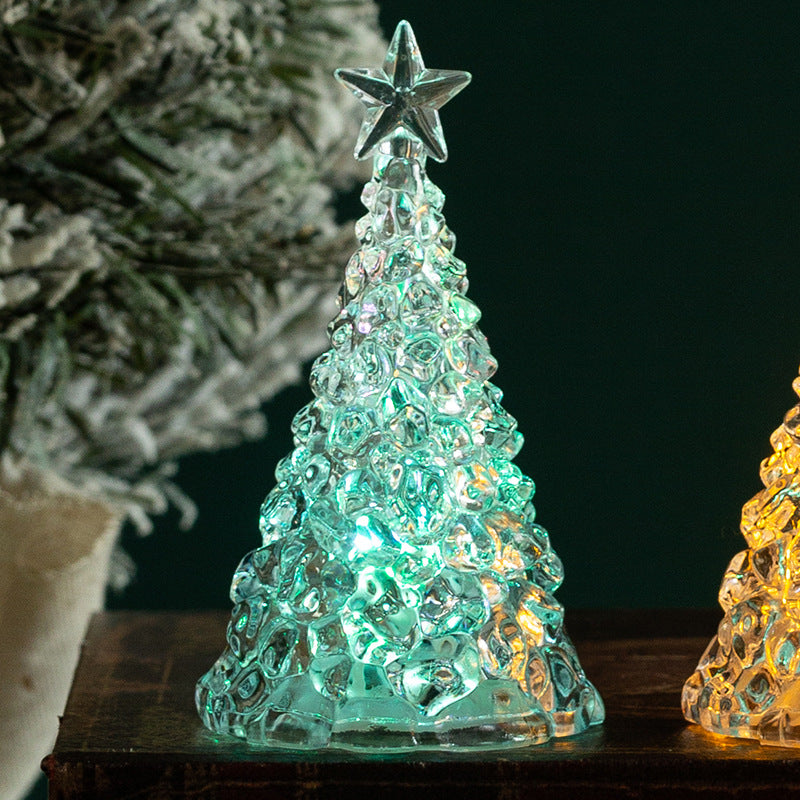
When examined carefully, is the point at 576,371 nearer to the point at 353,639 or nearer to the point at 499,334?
the point at 499,334

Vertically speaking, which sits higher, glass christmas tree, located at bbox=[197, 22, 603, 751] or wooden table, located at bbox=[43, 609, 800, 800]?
glass christmas tree, located at bbox=[197, 22, 603, 751]

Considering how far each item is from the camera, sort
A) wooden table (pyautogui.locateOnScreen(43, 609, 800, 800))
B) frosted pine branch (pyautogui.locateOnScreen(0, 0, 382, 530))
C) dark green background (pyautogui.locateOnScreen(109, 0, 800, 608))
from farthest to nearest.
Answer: dark green background (pyautogui.locateOnScreen(109, 0, 800, 608)), frosted pine branch (pyautogui.locateOnScreen(0, 0, 382, 530)), wooden table (pyautogui.locateOnScreen(43, 609, 800, 800))

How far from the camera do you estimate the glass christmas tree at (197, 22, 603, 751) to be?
0.58 metres

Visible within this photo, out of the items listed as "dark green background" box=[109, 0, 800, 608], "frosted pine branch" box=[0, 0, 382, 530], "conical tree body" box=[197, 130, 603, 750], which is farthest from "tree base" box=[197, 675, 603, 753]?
"dark green background" box=[109, 0, 800, 608]

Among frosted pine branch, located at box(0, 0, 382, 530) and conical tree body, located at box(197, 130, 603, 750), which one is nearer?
conical tree body, located at box(197, 130, 603, 750)

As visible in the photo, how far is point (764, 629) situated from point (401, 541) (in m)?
0.18

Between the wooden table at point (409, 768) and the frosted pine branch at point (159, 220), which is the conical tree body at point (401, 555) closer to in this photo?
the wooden table at point (409, 768)

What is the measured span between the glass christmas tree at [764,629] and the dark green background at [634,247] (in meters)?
Answer: 0.83

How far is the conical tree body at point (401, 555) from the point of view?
1.91 feet

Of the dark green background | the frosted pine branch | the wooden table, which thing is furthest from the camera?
the dark green background

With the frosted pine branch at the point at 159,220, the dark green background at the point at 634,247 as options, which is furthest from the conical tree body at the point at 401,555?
the dark green background at the point at 634,247

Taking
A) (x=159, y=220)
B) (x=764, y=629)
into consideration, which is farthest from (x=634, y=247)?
(x=764, y=629)

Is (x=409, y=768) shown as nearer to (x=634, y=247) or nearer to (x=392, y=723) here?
(x=392, y=723)

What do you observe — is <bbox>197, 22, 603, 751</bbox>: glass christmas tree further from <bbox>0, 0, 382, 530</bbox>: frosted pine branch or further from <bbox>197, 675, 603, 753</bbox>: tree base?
<bbox>0, 0, 382, 530</bbox>: frosted pine branch
